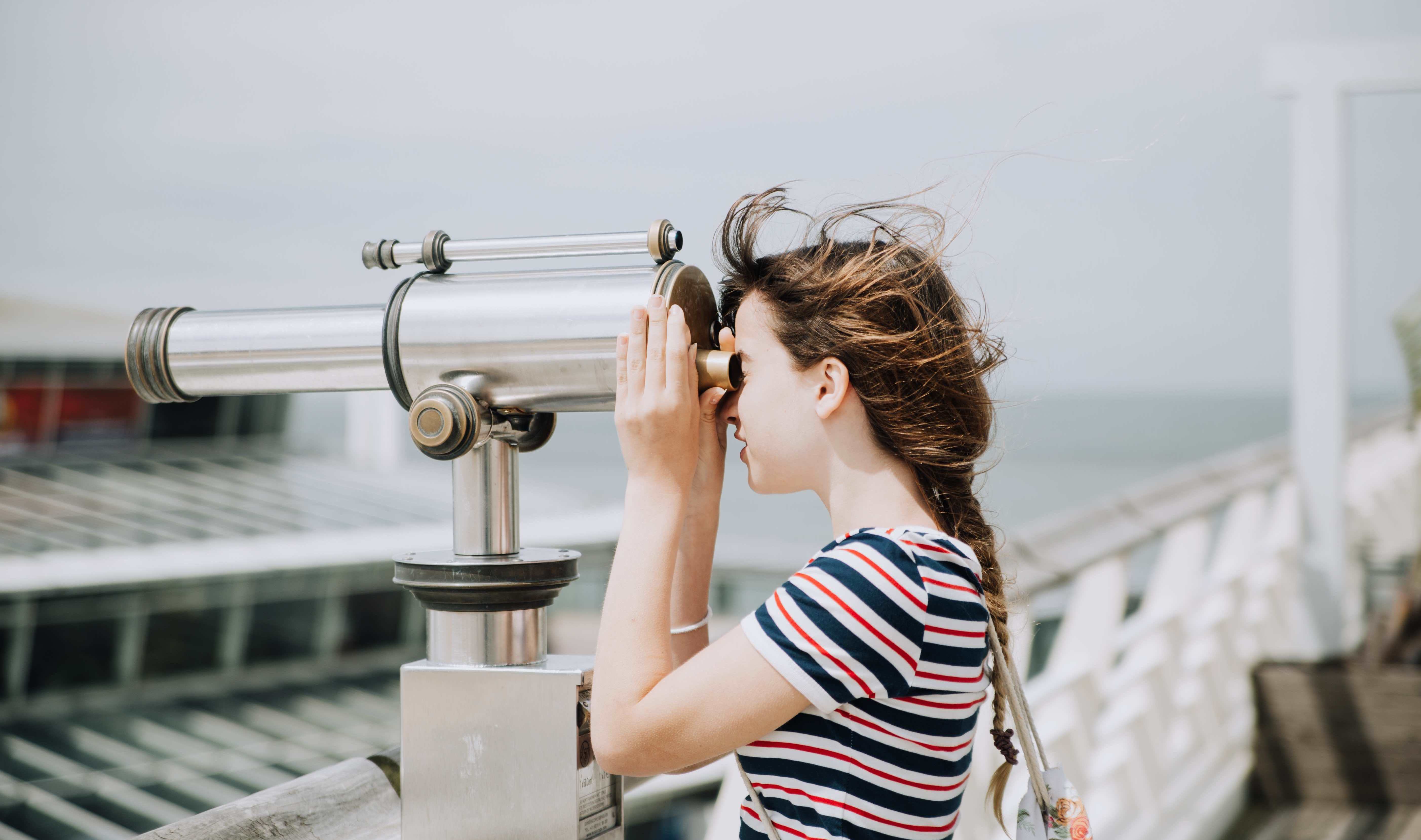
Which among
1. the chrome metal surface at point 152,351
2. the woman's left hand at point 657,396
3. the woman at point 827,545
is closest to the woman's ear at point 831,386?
the woman at point 827,545

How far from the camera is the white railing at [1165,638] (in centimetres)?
198

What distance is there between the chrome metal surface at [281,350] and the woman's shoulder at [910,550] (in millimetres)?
A: 349

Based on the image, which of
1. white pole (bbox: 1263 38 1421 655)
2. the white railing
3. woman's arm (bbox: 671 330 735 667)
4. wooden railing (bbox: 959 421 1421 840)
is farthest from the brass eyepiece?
white pole (bbox: 1263 38 1421 655)

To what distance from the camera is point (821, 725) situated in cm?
79

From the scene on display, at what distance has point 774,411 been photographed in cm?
84

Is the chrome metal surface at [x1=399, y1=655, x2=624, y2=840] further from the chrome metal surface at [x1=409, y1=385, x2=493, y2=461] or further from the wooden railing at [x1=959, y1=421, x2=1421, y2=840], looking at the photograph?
Result: the wooden railing at [x1=959, y1=421, x2=1421, y2=840]

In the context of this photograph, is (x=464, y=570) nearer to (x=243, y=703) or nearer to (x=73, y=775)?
(x=73, y=775)

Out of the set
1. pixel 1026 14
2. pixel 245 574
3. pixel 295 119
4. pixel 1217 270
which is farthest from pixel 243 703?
pixel 1026 14

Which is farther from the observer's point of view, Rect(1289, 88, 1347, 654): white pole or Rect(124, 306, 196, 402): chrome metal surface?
Rect(1289, 88, 1347, 654): white pole

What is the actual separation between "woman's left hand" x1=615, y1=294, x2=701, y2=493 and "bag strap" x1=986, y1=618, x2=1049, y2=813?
292mm

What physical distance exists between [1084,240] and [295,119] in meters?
11.6

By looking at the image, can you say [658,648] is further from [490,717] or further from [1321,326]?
[1321,326]

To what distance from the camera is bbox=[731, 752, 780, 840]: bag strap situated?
79 cm

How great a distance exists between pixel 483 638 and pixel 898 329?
0.38 m
